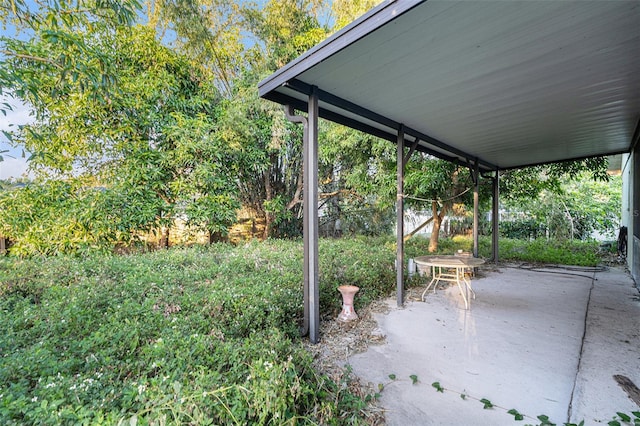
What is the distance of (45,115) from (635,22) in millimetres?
7326

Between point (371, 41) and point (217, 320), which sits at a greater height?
point (371, 41)

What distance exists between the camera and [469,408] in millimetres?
1723

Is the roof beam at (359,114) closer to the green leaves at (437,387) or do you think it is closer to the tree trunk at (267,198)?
the green leaves at (437,387)

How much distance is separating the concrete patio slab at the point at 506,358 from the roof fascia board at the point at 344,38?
2239 millimetres

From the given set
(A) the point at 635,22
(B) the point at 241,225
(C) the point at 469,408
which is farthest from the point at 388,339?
(B) the point at 241,225

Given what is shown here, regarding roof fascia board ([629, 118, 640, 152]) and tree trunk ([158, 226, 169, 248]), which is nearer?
roof fascia board ([629, 118, 640, 152])

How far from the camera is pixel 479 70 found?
239 centimetres

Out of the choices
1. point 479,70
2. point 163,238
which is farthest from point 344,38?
point 163,238

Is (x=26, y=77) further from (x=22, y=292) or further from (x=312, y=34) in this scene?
(x=312, y=34)

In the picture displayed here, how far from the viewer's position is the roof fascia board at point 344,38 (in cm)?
164

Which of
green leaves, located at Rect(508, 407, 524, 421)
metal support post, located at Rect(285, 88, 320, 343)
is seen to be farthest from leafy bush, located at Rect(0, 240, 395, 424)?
green leaves, located at Rect(508, 407, 524, 421)

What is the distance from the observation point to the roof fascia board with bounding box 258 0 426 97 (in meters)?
1.64

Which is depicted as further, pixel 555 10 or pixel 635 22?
pixel 635 22

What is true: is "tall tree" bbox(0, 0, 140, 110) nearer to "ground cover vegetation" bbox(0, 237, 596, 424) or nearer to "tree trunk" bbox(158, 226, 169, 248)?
"ground cover vegetation" bbox(0, 237, 596, 424)
